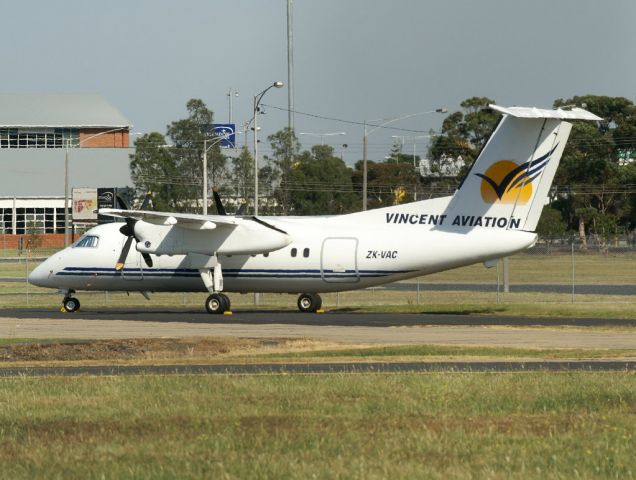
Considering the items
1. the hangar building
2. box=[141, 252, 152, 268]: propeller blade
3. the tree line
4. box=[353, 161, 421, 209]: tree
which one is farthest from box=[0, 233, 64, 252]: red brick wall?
box=[141, 252, 152, 268]: propeller blade

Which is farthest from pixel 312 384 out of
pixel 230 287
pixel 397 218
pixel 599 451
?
pixel 230 287

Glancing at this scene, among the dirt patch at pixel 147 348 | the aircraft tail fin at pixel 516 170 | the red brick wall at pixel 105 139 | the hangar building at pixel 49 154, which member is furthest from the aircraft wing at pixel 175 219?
the red brick wall at pixel 105 139

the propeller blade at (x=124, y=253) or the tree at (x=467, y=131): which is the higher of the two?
the tree at (x=467, y=131)

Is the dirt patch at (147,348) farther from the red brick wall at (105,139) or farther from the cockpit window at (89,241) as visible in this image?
the red brick wall at (105,139)

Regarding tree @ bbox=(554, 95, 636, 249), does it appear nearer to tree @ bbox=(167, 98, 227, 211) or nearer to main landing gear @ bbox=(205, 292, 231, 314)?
tree @ bbox=(167, 98, 227, 211)

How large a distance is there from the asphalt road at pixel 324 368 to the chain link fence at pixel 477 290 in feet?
57.8

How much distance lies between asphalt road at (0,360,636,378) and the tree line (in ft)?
235

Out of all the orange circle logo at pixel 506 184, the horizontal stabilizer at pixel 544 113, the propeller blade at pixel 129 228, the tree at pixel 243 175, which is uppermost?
the tree at pixel 243 175

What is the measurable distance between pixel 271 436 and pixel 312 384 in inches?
208

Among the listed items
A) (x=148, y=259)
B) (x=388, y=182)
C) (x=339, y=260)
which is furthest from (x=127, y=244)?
(x=388, y=182)

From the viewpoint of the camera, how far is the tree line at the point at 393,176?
9944cm

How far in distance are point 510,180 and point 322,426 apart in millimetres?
22428

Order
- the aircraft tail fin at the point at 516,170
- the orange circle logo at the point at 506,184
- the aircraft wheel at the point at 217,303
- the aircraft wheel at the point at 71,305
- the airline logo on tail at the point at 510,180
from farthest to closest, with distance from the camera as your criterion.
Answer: the aircraft wheel at the point at 71,305 → the aircraft wheel at the point at 217,303 → the orange circle logo at the point at 506,184 → the airline logo on tail at the point at 510,180 → the aircraft tail fin at the point at 516,170

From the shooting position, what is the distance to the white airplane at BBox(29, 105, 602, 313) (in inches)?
1454
